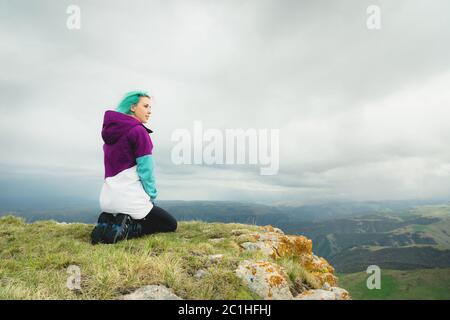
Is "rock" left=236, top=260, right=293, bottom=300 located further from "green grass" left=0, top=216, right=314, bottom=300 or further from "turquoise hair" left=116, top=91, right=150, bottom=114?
"turquoise hair" left=116, top=91, right=150, bottom=114

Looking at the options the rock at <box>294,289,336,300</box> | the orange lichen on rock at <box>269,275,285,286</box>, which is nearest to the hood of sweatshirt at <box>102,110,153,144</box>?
the orange lichen on rock at <box>269,275,285,286</box>

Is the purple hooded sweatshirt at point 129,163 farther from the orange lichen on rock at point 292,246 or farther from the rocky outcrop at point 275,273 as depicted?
the orange lichen on rock at point 292,246

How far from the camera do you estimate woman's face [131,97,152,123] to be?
10086mm

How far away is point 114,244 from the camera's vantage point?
8523mm

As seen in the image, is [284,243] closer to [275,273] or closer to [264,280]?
[275,273]

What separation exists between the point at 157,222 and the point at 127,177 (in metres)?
1.95

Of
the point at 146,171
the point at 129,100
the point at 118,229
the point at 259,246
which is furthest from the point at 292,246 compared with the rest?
the point at 129,100

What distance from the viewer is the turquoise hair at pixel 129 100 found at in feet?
32.9

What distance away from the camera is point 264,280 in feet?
18.9
